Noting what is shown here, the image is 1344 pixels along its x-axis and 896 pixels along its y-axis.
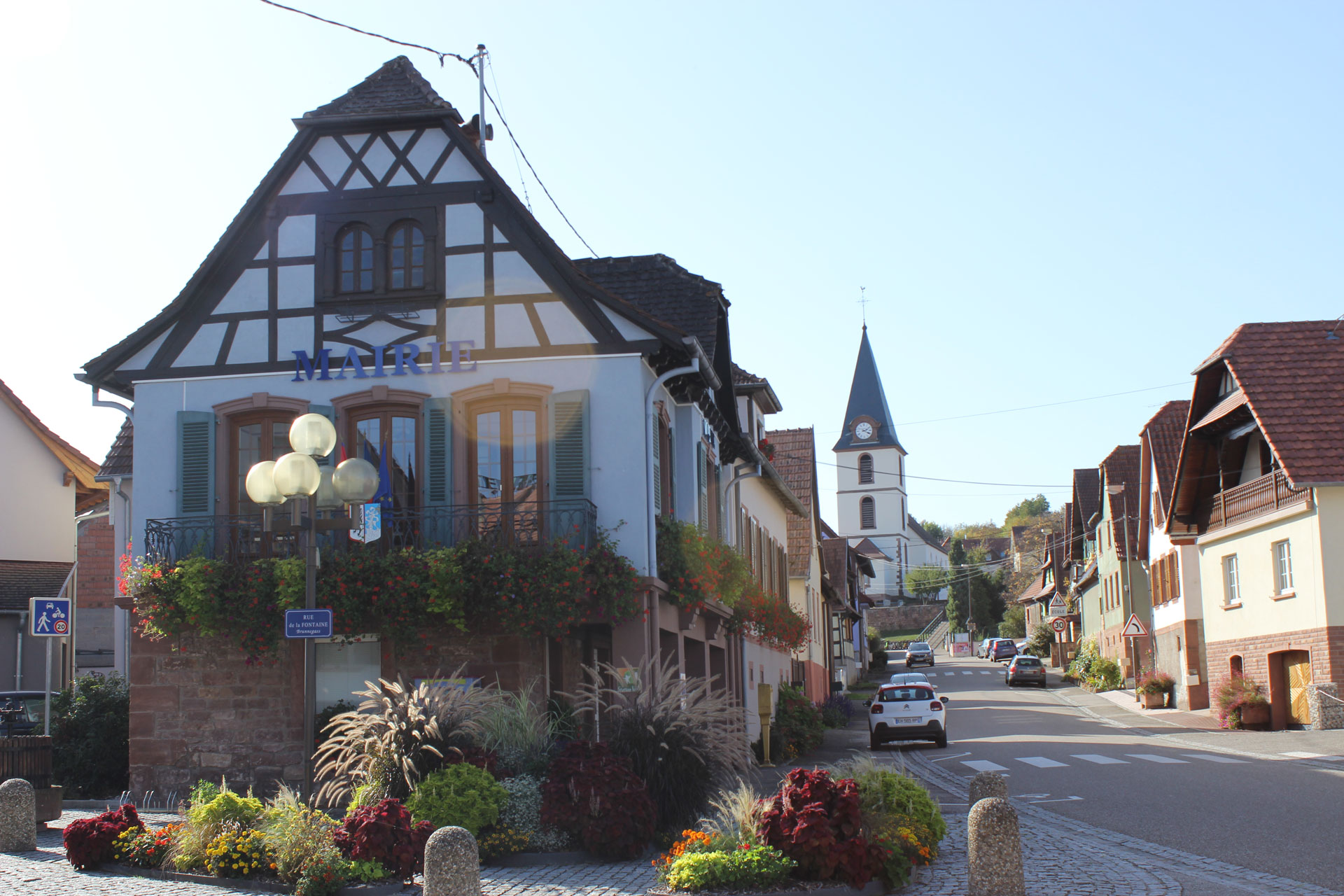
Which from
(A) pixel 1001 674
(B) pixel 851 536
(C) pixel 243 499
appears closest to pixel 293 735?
(C) pixel 243 499

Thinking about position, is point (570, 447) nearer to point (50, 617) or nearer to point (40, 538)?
point (50, 617)

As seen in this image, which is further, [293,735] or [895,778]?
[293,735]

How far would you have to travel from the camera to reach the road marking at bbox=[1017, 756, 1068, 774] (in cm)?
2011

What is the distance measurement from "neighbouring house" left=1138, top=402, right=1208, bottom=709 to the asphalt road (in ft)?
17.8

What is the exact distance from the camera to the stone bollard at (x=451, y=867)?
806 cm

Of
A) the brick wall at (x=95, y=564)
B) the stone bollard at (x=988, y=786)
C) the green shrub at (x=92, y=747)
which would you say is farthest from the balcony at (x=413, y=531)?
the brick wall at (x=95, y=564)

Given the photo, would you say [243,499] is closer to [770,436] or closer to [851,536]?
[770,436]

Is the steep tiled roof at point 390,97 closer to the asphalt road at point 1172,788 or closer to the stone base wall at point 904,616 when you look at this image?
the asphalt road at point 1172,788

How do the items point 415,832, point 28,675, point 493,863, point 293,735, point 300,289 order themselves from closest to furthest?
point 415,832
point 493,863
point 293,735
point 300,289
point 28,675

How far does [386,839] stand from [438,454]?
289 inches

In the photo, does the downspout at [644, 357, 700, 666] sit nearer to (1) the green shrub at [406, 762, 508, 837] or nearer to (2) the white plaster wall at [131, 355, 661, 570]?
(2) the white plaster wall at [131, 355, 661, 570]

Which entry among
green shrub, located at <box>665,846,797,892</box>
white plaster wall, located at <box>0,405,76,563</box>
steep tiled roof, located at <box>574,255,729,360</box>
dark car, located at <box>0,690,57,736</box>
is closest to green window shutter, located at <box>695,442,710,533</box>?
steep tiled roof, located at <box>574,255,729,360</box>

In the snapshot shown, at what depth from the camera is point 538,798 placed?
37.9 feet

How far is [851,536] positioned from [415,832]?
394ft
